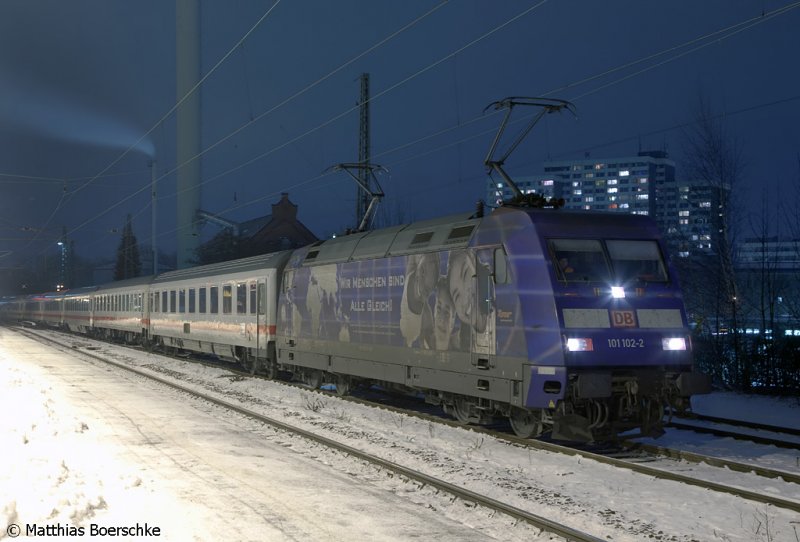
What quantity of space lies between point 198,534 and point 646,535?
407 centimetres

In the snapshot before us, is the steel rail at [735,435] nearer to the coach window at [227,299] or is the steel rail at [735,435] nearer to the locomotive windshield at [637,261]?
the locomotive windshield at [637,261]

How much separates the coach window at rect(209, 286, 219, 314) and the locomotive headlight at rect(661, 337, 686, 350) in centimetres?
1799

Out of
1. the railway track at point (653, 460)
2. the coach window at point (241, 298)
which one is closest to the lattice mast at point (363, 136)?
the coach window at point (241, 298)

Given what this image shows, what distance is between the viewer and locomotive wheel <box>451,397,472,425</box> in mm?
13375

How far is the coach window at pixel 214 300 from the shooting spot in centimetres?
2644

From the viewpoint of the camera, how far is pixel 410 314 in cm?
1459

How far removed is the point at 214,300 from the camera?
26703 mm

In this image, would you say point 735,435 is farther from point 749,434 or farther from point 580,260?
point 580,260

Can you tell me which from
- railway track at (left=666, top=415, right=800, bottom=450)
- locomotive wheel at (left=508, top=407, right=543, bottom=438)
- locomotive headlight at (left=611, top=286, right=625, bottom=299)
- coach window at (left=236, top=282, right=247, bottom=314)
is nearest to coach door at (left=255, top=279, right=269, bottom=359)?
coach window at (left=236, top=282, right=247, bottom=314)

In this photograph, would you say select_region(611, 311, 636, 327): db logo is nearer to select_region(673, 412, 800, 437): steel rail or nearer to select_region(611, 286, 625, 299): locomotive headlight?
select_region(611, 286, 625, 299): locomotive headlight

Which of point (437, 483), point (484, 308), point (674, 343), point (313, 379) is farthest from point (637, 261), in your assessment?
point (313, 379)

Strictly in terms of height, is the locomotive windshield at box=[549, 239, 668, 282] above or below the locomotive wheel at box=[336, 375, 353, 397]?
above

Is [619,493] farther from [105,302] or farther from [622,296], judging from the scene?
[105,302]

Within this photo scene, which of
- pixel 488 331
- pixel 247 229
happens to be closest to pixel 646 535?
pixel 488 331
